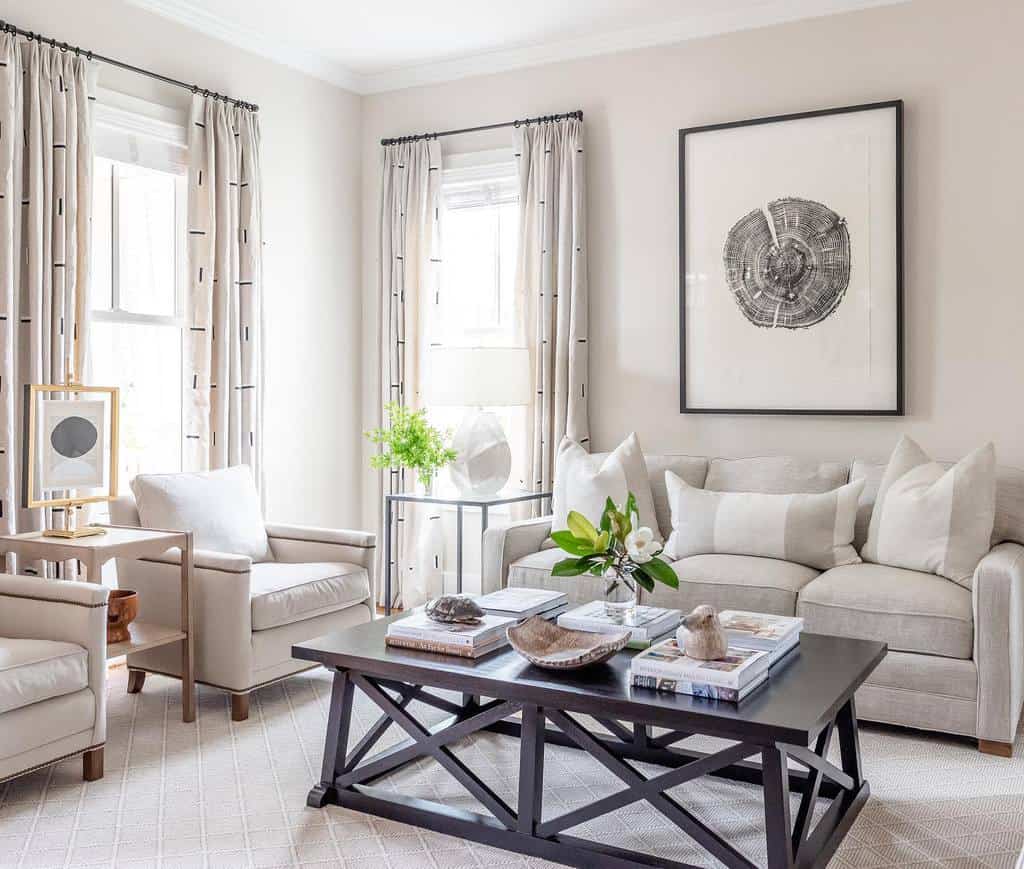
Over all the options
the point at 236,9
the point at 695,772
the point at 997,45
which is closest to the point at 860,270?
the point at 997,45

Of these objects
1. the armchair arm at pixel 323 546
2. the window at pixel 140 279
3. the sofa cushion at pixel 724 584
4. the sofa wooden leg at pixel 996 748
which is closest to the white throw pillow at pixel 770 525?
the sofa cushion at pixel 724 584

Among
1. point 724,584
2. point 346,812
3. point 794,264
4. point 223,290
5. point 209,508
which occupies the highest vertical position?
point 794,264

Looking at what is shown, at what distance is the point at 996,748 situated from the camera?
10.2 ft

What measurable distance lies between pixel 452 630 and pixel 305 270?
9.78ft

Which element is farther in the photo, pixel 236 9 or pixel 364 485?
pixel 364 485

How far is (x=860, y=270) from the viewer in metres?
4.19

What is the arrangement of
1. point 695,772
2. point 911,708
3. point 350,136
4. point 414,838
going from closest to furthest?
point 695,772, point 414,838, point 911,708, point 350,136

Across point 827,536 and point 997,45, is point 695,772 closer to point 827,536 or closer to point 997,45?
point 827,536

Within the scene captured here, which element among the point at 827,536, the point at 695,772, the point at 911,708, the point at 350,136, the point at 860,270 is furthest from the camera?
the point at 350,136

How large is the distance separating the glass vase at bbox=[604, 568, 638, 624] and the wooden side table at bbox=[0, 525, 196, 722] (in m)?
1.54

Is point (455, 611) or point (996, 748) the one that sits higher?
point (455, 611)

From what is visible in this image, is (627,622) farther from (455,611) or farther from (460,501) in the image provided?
(460,501)

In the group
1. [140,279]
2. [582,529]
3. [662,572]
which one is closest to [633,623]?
[662,572]

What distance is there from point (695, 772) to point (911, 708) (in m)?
1.30
